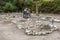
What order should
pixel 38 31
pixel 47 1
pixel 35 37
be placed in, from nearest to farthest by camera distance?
1. pixel 35 37
2. pixel 38 31
3. pixel 47 1

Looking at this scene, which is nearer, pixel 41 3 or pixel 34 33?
pixel 34 33

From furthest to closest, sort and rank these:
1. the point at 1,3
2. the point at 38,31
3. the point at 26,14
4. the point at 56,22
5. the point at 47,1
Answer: the point at 1,3 < the point at 47,1 < the point at 26,14 < the point at 56,22 < the point at 38,31

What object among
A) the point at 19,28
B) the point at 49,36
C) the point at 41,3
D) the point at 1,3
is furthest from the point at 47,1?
the point at 49,36

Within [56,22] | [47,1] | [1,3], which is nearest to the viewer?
[56,22]

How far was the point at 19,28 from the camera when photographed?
9.75 m

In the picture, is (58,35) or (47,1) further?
(47,1)

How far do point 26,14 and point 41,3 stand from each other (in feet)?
9.09

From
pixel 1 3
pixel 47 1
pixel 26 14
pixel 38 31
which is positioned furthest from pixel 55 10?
pixel 38 31

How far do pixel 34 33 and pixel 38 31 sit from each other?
0.32 m

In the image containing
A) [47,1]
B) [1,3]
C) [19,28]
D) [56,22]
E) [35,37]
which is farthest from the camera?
[1,3]

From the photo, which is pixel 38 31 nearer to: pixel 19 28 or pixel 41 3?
pixel 19 28

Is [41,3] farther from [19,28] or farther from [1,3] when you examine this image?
[19,28]

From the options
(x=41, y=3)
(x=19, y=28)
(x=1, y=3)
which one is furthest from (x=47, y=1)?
(x=19, y=28)

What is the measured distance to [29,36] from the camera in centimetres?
860
